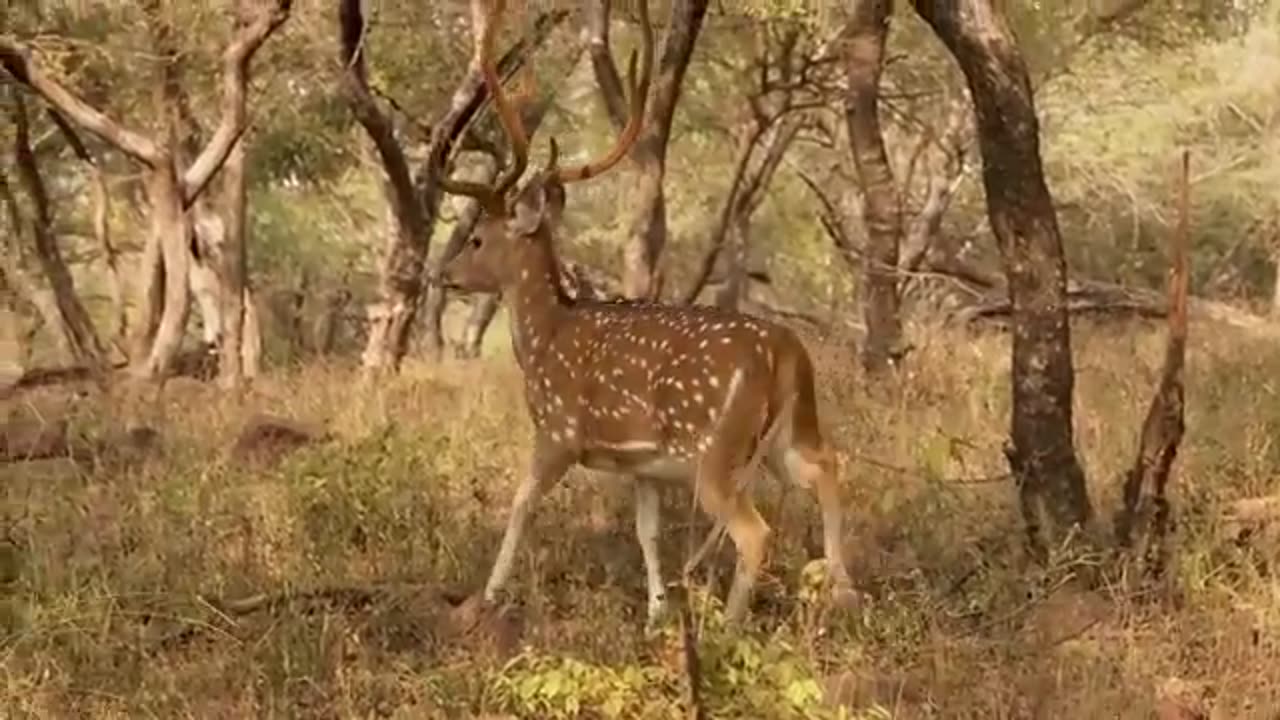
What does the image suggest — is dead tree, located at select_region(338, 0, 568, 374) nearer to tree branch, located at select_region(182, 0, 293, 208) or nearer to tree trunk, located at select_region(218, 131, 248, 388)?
tree branch, located at select_region(182, 0, 293, 208)

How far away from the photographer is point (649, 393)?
6.92m

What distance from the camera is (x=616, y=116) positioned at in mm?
13016

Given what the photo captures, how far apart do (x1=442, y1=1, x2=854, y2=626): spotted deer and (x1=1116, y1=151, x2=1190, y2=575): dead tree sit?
1053mm

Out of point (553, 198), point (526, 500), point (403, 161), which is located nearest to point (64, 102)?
point (403, 161)

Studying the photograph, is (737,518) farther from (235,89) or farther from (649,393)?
(235,89)

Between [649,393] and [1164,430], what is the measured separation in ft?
5.96

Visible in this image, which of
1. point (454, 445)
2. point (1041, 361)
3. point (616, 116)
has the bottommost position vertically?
point (454, 445)

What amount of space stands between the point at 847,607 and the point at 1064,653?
76 centimetres

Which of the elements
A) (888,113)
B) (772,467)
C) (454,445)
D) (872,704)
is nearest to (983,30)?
(772,467)

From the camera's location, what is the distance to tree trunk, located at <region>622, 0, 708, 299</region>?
12.1 metres

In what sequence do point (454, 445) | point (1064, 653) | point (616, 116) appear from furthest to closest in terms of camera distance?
point (616, 116), point (454, 445), point (1064, 653)

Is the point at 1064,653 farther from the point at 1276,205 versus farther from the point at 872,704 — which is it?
the point at 1276,205

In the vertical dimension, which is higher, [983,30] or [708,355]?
[983,30]

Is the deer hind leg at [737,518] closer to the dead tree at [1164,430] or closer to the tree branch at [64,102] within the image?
the dead tree at [1164,430]
